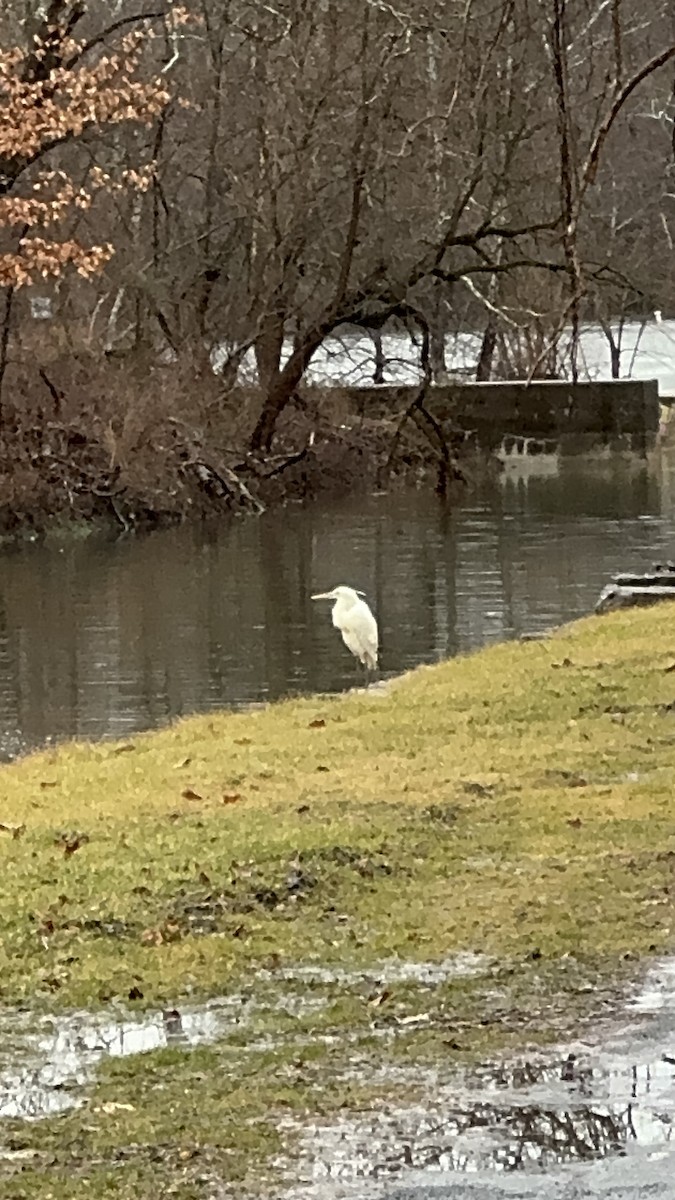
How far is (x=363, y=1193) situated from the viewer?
464 cm

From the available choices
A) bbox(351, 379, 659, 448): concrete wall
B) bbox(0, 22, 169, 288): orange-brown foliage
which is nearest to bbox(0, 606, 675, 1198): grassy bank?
bbox(0, 22, 169, 288): orange-brown foliage

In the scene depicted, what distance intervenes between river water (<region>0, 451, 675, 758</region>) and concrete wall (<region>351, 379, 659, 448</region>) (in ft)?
13.3

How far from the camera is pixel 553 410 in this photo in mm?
40625

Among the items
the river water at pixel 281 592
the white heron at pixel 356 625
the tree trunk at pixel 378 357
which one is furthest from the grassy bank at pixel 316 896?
the tree trunk at pixel 378 357

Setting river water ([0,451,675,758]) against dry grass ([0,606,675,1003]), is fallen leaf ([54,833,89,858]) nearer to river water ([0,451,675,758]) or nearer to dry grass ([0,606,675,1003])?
dry grass ([0,606,675,1003])

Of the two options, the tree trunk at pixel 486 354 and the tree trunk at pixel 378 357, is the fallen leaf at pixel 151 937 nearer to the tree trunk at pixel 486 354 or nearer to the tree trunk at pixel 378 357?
the tree trunk at pixel 378 357

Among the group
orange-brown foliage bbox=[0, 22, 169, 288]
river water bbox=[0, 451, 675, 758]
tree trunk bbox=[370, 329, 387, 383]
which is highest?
orange-brown foliage bbox=[0, 22, 169, 288]

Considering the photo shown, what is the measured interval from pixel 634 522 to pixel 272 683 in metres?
13.2

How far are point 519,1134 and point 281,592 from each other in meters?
19.2

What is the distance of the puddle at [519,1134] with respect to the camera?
4.68 metres

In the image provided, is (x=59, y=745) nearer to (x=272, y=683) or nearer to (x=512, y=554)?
(x=272, y=683)

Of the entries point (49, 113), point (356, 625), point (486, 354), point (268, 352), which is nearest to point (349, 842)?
point (356, 625)

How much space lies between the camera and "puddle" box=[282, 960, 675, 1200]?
184 inches

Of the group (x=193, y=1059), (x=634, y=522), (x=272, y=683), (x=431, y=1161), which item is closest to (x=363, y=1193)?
(x=431, y=1161)
